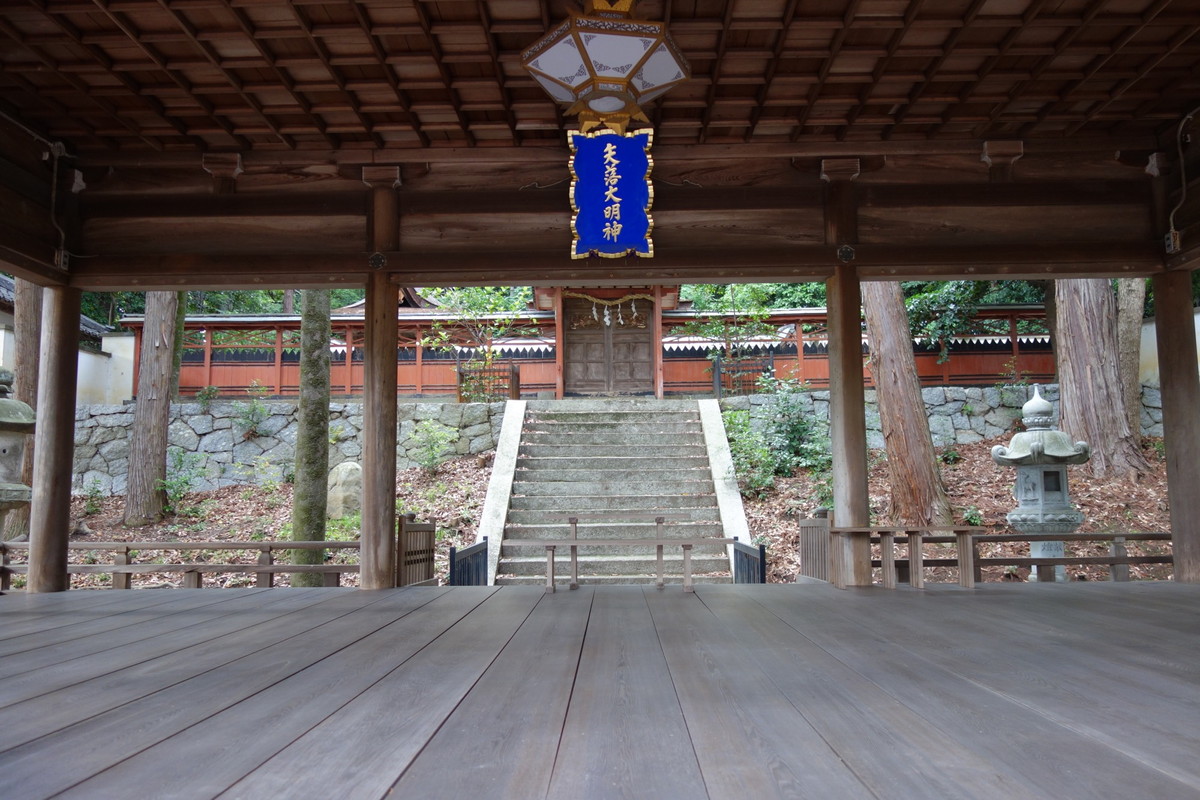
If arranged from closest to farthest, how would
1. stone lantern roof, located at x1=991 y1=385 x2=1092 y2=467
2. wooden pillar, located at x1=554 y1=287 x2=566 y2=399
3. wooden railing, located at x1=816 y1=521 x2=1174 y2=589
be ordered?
wooden railing, located at x1=816 y1=521 x2=1174 y2=589 → stone lantern roof, located at x1=991 y1=385 x2=1092 y2=467 → wooden pillar, located at x1=554 y1=287 x2=566 y2=399

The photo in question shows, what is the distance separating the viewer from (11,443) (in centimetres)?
719

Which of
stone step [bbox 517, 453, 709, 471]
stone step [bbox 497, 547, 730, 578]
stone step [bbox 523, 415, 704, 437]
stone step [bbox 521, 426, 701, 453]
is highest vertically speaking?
stone step [bbox 523, 415, 704, 437]

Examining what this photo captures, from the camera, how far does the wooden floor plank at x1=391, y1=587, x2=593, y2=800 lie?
6.72 ft

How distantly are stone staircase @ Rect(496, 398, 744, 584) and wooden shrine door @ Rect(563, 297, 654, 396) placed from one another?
11.3 feet

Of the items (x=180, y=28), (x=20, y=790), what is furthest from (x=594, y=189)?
(x=20, y=790)

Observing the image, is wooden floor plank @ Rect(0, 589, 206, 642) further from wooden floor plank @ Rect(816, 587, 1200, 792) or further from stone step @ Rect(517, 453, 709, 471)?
stone step @ Rect(517, 453, 709, 471)

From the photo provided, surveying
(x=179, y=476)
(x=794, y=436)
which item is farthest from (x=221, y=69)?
(x=179, y=476)

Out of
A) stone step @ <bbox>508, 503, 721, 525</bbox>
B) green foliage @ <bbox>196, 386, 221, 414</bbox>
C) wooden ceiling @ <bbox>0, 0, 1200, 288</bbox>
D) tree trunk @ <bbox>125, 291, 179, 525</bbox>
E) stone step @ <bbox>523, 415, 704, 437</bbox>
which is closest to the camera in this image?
wooden ceiling @ <bbox>0, 0, 1200, 288</bbox>

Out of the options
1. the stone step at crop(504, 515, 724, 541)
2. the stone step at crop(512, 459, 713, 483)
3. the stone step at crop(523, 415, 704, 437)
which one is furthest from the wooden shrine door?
the stone step at crop(504, 515, 724, 541)

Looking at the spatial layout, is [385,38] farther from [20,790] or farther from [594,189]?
[20,790]

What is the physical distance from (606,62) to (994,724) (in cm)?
386

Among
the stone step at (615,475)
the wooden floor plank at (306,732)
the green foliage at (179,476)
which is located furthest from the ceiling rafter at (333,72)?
the green foliage at (179,476)

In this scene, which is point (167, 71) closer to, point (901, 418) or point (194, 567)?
point (194, 567)

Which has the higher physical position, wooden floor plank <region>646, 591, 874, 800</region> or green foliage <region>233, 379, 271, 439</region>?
green foliage <region>233, 379, 271, 439</region>
